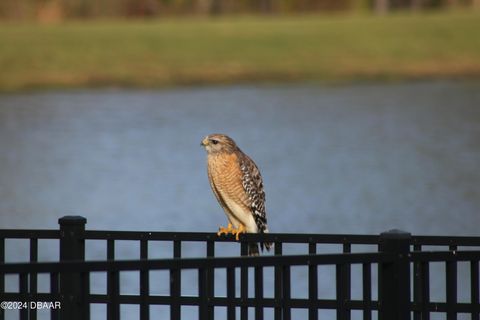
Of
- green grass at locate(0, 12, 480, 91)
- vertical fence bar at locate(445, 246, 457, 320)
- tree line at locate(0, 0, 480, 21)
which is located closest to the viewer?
vertical fence bar at locate(445, 246, 457, 320)

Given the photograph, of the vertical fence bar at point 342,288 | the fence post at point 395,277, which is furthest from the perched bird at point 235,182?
the fence post at point 395,277

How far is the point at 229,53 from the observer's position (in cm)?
4612

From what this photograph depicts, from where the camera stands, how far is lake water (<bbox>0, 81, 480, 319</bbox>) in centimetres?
1772

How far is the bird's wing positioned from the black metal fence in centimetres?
122

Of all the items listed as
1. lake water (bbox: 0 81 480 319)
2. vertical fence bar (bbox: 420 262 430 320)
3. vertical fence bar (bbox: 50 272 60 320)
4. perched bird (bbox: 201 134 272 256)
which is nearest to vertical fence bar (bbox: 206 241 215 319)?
vertical fence bar (bbox: 50 272 60 320)

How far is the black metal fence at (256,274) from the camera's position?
198 inches

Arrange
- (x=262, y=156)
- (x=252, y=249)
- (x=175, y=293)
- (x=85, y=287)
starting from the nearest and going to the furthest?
(x=85, y=287) < (x=175, y=293) < (x=252, y=249) < (x=262, y=156)

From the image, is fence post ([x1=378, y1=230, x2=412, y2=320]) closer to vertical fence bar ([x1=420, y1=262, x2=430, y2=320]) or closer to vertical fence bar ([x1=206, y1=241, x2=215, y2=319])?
vertical fence bar ([x1=420, y1=262, x2=430, y2=320])

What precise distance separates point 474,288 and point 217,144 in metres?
2.32

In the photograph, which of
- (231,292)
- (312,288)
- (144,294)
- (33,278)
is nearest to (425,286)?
(312,288)

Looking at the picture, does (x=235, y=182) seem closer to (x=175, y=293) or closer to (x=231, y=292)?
(x=231, y=292)

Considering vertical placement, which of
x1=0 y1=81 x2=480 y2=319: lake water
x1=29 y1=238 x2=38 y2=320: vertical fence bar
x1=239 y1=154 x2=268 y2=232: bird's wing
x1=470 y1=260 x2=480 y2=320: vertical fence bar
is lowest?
x1=470 y1=260 x2=480 y2=320: vertical fence bar

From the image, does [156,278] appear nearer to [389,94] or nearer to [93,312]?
[93,312]

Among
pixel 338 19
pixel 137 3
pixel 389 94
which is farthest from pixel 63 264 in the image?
pixel 137 3
